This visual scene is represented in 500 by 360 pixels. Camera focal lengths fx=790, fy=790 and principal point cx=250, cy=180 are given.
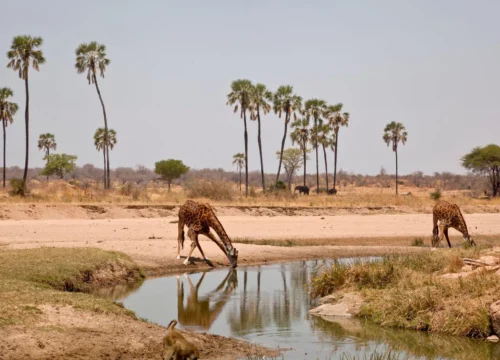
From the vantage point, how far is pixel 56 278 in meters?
18.8

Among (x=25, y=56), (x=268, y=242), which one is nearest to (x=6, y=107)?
(x=25, y=56)

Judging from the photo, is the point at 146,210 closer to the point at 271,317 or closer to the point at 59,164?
the point at 271,317

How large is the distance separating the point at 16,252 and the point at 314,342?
10.5 metres

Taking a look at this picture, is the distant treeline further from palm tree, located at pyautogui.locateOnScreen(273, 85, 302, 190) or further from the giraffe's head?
the giraffe's head

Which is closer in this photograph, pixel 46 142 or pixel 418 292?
pixel 418 292

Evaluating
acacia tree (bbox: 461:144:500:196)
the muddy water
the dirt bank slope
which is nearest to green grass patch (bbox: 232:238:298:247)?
the dirt bank slope

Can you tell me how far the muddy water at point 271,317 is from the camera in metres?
14.0

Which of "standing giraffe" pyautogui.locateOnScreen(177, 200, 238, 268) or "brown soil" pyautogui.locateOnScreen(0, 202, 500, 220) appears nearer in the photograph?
"standing giraffe" pyautogui.locateOnScreen(177, 200, 238, 268)

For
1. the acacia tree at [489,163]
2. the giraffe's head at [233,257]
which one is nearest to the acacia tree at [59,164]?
the acacia tree at [489,163]

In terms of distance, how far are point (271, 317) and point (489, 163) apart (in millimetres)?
71880

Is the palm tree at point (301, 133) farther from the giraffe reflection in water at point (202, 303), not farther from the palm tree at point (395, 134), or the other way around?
the giraffe reflection in water at point (202, 303)

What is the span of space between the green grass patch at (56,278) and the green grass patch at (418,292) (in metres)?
5.41

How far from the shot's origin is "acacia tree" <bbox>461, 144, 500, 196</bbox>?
8362 centimetres

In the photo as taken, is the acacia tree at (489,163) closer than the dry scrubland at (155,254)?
No
